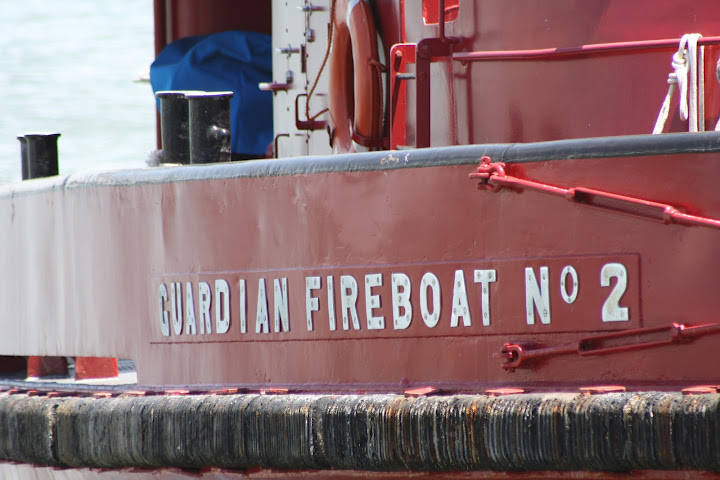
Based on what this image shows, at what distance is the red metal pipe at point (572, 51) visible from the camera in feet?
11.9

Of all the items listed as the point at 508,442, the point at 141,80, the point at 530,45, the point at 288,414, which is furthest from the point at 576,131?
the point at 141,80

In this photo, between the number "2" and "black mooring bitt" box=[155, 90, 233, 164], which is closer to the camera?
the number "2"

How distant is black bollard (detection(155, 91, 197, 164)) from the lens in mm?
Result: 4762

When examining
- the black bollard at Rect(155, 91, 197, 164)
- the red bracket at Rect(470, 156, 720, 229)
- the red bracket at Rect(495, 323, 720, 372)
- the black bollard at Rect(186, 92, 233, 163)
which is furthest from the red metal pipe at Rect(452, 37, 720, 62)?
the black bollard at Rect(155, 91, 197, 164)

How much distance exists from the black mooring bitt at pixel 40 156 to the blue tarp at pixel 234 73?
1508 mm

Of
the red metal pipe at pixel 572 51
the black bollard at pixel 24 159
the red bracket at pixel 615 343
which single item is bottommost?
the red bracket at pixel 615 343

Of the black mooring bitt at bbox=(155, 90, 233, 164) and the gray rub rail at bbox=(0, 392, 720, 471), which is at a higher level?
the black mooring bitt at bbox=(155, 90, 233, 164)

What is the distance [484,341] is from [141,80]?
20.6ft

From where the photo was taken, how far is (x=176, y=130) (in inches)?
188

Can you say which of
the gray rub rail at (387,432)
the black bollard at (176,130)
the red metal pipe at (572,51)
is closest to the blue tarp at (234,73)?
the black bollard at (176,130)

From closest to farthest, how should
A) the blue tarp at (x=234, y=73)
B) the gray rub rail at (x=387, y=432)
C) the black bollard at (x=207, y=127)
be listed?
the gray rub rail at (x=387, y=432) < the black bollard at (x=207, y=127) < the blue tarp at (x=234, y=73)

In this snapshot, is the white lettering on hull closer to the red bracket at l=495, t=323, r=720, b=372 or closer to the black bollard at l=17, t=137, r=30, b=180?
the red bracket at l=495, t=323, r=720, b=372

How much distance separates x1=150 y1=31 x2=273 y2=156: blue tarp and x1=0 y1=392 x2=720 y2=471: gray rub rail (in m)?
2.73

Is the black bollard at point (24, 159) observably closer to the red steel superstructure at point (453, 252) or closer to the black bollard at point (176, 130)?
the red steel superstructure at point (453, 252)
